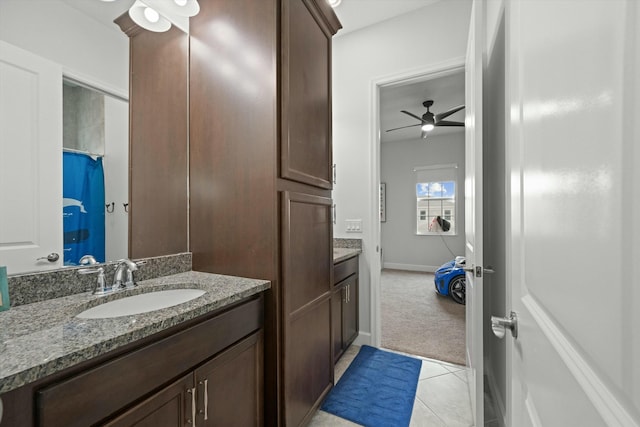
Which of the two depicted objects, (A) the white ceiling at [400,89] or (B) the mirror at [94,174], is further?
(A) the white ceiling at [400,89]

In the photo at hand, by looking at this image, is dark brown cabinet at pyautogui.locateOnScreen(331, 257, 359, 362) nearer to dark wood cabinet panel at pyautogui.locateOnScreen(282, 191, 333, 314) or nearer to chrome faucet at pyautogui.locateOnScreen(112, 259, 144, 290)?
dark wood cabinet panel at pyautogui.locateOnScreen(282, 191, 333, 314)

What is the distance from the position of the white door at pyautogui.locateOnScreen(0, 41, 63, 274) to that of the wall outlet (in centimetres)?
205

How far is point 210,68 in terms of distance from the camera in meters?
1.41

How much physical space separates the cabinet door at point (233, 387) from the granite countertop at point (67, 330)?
22 centimetres

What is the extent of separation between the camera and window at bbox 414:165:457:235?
5.61m

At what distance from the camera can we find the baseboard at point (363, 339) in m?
2.52

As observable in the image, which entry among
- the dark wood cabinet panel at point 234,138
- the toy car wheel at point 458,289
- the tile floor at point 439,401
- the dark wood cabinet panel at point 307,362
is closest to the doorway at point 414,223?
the toy car wheel at point 458,289

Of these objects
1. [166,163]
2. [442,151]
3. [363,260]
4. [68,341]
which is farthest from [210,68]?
[442,151]

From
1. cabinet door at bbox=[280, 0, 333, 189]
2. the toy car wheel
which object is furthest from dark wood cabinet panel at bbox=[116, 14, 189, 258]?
the toy car wheel

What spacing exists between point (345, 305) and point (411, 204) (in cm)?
423

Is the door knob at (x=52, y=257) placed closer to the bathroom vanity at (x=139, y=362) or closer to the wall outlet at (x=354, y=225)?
the bathroom vanity at (x=139, y=362)

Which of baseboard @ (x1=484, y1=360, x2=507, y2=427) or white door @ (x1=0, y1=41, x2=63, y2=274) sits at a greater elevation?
white door @ (x1=0, y1=41, x2=63, y2=274)

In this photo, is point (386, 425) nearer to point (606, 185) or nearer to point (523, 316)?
point (523, 316)

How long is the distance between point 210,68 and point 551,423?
176 cm
